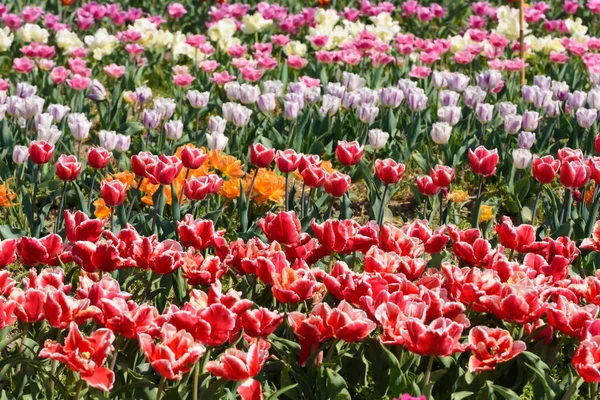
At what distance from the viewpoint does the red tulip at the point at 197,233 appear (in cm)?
301

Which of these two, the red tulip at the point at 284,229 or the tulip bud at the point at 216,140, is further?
the tulip bud at the point at 216,140

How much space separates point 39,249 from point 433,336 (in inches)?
47.3

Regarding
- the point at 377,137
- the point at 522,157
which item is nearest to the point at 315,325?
the point at 377,137

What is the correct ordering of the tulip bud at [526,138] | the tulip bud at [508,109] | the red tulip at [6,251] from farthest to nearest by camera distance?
1. the tulip bud at [508,109]
2. the tulip bud at [526,138]
3. the red tulip at [6,251]

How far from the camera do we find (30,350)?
2.77 meters

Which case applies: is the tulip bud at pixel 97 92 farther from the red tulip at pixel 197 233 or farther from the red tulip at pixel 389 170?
the red tulip at pixel 197 233

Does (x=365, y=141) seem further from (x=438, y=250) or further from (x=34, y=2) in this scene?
(x=34, y=2)

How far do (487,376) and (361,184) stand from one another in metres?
2.59

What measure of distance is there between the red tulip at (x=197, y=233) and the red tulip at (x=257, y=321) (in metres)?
0.58

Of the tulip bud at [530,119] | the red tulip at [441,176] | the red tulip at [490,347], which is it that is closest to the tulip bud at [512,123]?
the tulip bud at [530,119]

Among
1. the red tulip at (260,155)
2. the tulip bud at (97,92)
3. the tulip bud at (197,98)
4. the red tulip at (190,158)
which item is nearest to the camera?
the red tulip at (190,158)

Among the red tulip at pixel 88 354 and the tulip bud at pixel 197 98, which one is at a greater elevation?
the red tulip at pixel 88 354

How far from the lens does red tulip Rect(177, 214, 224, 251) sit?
118 inches

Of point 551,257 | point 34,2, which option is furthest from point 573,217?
point 34,2
